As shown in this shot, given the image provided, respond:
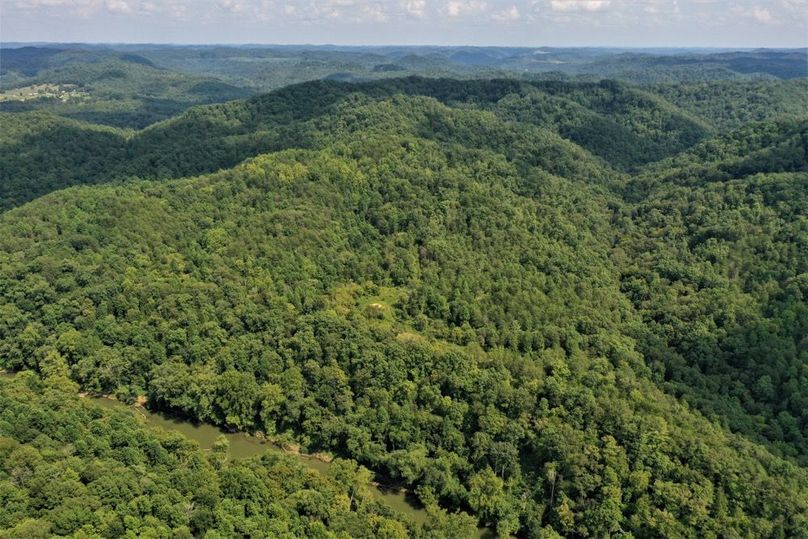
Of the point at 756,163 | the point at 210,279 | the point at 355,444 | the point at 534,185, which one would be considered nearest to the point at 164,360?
the point at 210,279

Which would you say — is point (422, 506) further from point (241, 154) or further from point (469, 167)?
point (241, 154)

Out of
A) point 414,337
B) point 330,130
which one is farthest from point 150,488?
point 330,130

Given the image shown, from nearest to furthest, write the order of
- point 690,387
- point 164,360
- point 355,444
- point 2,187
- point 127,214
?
point 355,444 < point 690,387 < point 164,360 < point 127,214 < point 2,187

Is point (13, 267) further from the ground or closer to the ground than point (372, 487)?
further from the ground

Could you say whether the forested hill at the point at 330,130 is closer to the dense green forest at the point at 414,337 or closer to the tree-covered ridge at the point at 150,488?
the dense green forest at the point at 414,337

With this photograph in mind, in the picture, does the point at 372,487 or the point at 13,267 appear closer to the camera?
the point at 372,487

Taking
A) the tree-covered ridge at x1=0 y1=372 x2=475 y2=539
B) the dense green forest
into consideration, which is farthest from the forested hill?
the tree-covered ridge at x1=0 y1=372 x2=475 y2=539
